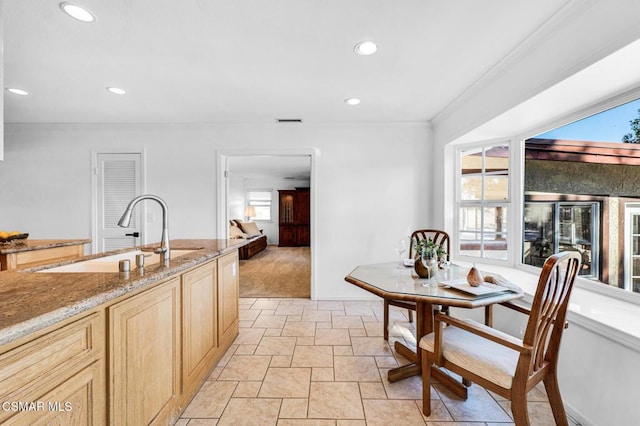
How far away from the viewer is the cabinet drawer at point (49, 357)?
0.74 meters

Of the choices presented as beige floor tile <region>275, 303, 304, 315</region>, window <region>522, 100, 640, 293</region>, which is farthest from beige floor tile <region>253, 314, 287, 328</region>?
window <region>522, 100, 640, 293</region>

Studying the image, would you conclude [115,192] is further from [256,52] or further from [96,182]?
[256,52]

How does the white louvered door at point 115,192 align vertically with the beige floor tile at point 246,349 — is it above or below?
above

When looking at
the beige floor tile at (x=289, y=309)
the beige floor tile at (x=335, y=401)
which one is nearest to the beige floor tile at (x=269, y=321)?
the beige floor tile at (x=289, y=309)

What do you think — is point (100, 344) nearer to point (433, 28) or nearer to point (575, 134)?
point (433, 28)

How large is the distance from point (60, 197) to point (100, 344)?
3.77 metres

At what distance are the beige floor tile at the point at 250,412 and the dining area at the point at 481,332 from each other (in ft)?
2.70

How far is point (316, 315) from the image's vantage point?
3119 mm

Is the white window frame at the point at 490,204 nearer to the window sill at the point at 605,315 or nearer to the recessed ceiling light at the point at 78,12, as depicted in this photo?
the window sill at the point at 605,315

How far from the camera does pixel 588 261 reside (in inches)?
81.0

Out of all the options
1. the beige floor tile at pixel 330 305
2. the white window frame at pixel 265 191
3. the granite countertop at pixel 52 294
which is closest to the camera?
the granite countertop at pixel 52 294

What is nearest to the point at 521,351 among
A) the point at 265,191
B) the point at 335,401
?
the point at 335,401

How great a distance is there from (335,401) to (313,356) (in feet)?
1.78

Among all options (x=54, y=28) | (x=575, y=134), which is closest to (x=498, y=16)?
(x=575, y=134)
